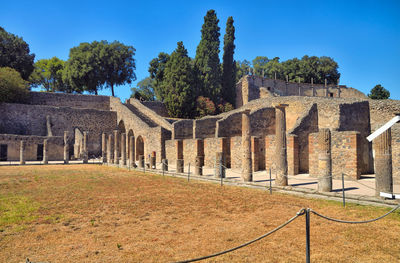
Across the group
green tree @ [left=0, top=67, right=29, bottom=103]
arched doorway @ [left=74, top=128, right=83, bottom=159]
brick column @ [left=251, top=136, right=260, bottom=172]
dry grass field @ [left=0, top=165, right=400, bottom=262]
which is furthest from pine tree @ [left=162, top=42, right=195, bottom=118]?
dry grass field @ [left=0, top=165, right=400, bottom=262]

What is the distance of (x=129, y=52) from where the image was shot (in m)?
48.1

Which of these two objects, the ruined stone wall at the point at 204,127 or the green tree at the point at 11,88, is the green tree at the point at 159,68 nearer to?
the green tree at the point at 11,88

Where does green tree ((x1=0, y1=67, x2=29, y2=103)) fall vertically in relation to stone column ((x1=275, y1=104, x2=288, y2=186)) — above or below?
above

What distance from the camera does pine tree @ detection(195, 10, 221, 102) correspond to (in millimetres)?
37125

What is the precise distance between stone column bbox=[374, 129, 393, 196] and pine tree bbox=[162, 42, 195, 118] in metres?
27.9

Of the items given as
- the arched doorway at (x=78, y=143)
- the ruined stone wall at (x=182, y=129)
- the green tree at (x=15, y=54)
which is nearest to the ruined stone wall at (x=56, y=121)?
the arched doorway at (x=78, y=143)

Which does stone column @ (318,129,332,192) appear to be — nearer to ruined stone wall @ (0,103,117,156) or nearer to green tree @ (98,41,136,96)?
ruined stone wall @ (0,103,117,156)

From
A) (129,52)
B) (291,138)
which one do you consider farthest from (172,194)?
(129,52)

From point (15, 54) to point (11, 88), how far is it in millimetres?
9693

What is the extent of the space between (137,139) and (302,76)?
3374 cm

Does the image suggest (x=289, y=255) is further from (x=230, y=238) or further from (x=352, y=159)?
(x=352, y=159)

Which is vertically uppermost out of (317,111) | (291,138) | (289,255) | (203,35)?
(203,35)

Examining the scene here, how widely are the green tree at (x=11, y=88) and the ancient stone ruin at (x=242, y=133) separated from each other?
5.73ft

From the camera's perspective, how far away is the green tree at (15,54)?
1594 inches
